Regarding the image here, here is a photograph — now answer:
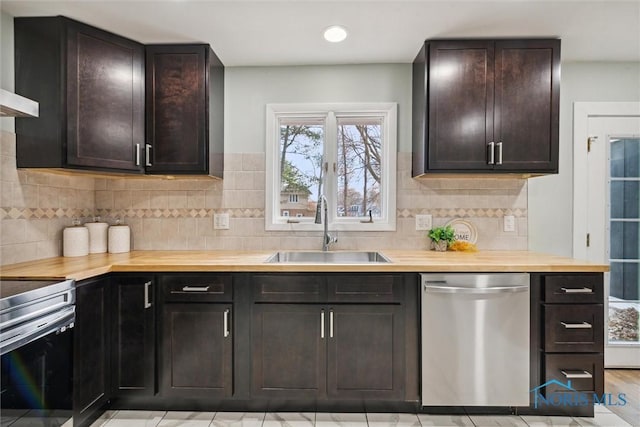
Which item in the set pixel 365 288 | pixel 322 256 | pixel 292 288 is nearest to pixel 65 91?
pixel 292 288

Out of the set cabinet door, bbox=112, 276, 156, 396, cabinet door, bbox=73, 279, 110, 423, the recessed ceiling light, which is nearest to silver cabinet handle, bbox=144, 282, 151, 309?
cabinet door, bbox=112, 276, 156, 396

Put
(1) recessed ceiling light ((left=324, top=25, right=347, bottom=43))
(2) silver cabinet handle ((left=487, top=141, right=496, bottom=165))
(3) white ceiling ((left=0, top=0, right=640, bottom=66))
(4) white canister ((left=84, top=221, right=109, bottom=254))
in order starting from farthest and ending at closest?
(4) white canister ((left=84, top=221, right=109, bottom=254))
(2) silver cabinet handle ((left=487, top=141, right=496, bottom=165))
(1) recessed ceiling light ((left=324, top=25, right=347, bottom=43))
(3) white ceiling ((left=0, top=0, right=640, bottom=66))

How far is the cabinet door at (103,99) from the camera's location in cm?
203

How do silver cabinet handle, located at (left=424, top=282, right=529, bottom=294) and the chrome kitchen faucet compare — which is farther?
the chrome kitchen faucet

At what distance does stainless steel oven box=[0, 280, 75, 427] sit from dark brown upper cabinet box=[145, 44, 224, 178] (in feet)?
3.24

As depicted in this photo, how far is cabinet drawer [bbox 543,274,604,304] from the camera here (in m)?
1.99

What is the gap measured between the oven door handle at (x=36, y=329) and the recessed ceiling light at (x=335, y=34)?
6.76ft

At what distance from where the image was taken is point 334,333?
2039mm

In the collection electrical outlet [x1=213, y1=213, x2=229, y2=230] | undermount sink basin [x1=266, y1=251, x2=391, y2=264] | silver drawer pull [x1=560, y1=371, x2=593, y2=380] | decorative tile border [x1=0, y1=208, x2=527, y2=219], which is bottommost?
silver drawer pull [x1=560, y1=371, x2=593, y2=380]

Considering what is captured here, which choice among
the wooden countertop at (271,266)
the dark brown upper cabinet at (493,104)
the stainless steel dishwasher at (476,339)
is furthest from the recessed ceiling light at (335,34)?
the stainless steel dishwasher at (476,339)

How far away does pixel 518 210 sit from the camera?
2.67 meters

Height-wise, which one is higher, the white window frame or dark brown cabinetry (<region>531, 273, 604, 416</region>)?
→ the white window frame

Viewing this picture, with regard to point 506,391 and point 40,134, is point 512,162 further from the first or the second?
point 40,134

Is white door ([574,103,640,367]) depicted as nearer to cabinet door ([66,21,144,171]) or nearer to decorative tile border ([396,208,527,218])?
decorative tile border ([396,208,527,218])
